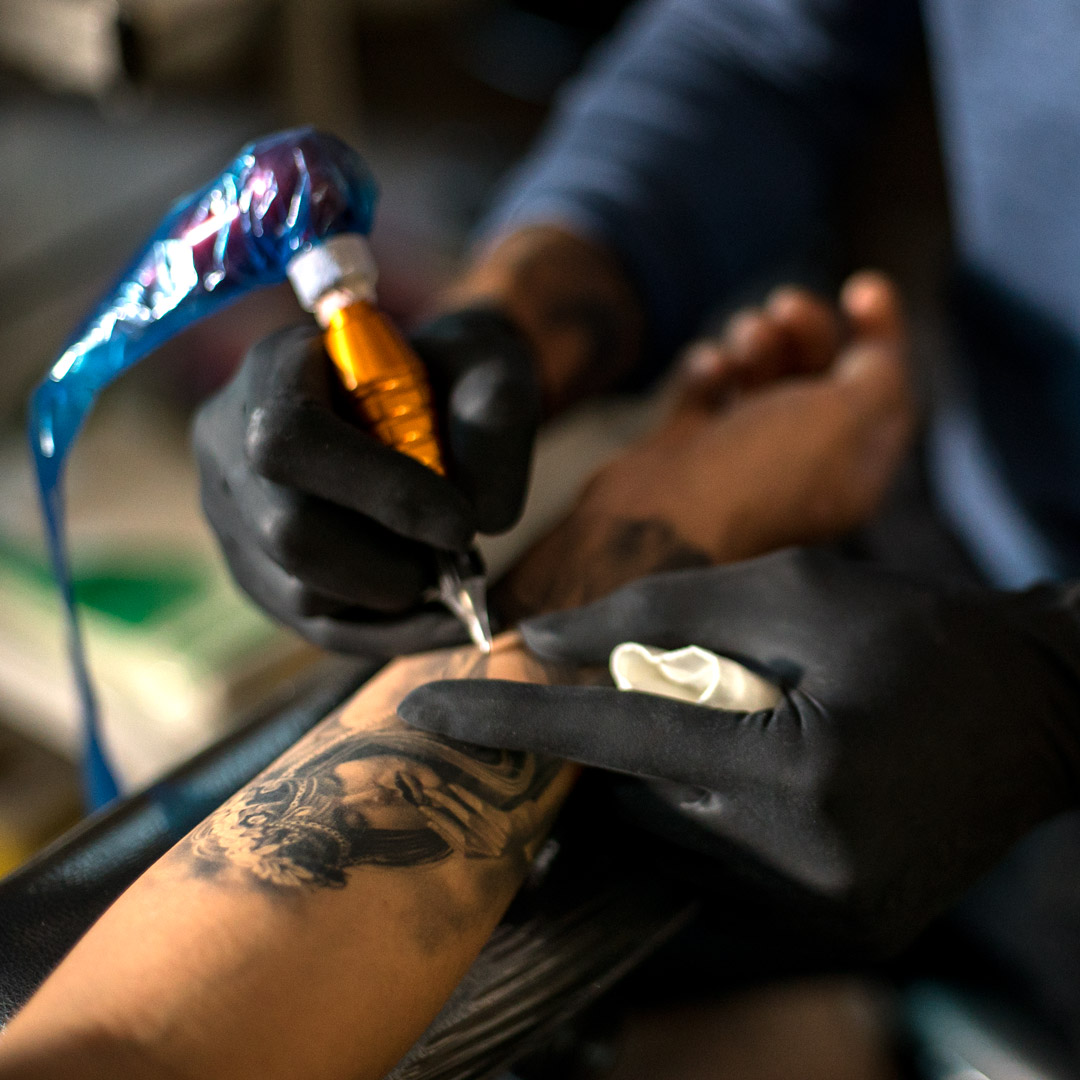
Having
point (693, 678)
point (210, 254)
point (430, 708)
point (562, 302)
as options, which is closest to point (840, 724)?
point (693, 678)

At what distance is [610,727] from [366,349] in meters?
0.25

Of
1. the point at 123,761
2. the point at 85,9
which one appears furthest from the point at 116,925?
the point at 85,9

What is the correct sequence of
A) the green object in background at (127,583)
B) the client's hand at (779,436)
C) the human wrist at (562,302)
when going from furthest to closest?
the green object in background at (127,583)
the human wrist at (562,302)
the client's hand at (779,436)

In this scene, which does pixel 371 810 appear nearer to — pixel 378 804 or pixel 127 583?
pixel 378 804

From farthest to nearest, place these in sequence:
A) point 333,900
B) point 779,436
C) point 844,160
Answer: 1. point 844,160
2. point 779,436
3. point 333,900

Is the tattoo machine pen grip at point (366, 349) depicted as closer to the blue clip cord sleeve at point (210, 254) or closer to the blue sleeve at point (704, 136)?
the blue clip cord sleeve at point (210, 254)

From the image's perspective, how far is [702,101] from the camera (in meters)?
1.06

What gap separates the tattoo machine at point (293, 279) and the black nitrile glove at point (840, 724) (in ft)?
0.32

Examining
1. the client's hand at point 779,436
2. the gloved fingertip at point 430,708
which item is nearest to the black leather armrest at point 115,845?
the gloved fingertip at point 430,708

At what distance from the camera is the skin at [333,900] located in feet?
1.34

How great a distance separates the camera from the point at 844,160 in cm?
122

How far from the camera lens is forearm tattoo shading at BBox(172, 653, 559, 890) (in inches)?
18.8

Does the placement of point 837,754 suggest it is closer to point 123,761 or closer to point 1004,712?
point 1004,712

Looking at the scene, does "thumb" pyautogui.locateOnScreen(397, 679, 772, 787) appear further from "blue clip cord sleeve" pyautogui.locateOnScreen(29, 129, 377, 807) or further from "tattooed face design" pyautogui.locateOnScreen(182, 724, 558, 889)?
"blue clip cord sleeve" pyautogui.locateOnScreen(29, 129, 377, 807)
